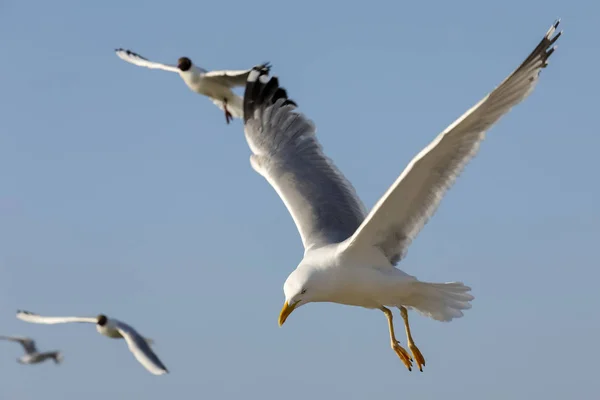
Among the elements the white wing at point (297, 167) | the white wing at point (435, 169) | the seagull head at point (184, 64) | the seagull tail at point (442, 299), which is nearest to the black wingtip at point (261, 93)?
the white wing at point (297, 167)

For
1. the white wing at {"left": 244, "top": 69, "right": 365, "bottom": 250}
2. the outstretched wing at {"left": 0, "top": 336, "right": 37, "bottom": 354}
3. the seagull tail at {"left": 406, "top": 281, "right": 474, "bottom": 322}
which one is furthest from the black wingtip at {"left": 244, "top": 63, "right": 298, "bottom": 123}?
the outstretched wing at {"left": 0, "top": 336, "right": 37, "bottom": 354}

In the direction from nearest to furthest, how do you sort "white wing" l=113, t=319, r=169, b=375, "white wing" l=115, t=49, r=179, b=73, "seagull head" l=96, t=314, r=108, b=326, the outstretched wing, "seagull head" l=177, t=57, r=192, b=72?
"white wing" l=113, t=319, r=169, b=375, "seagull head" l=96, t=314, r=108, b=326, "seagull head" l=177, t=57, r=192, b=72, "white wing" l=115, t=49, r=179, b=73, the outstretched wing

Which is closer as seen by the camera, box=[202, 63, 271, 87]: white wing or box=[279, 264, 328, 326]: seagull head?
box=[279, 264, 328, 326]: seagull head

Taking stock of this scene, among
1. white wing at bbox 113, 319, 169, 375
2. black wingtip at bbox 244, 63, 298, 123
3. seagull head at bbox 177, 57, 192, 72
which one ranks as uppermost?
seagull head at bbox 177, 57, 192, 72

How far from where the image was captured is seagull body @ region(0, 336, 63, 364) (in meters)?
16.7

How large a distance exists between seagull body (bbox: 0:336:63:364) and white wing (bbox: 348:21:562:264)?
7.94 meters

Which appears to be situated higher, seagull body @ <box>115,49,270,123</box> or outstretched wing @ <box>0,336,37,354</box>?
seagull body @ <box>115,49,270,123</box>

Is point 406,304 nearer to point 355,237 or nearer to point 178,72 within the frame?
point 355,237

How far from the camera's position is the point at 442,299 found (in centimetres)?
977

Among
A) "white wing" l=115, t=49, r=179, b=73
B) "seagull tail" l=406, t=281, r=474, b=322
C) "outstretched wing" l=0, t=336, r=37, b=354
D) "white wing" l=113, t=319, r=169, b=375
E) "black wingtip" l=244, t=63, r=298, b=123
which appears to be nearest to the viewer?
"seagull tail" l=406, t=281, r=474, b=322

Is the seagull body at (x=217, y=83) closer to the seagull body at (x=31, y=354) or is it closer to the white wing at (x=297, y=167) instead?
the white wing at (x=297, y=167)

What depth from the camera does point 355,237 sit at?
9.38m

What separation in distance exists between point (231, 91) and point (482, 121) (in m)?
6.84

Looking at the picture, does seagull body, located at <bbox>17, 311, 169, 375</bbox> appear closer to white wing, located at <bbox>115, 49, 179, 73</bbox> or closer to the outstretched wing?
the outstretched wing
